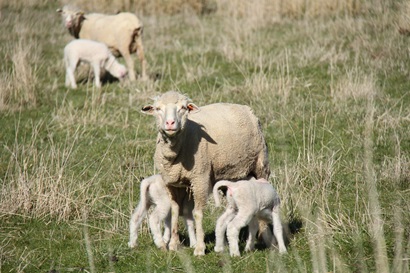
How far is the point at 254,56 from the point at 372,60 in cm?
223

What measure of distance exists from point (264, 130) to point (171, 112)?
4330 mm

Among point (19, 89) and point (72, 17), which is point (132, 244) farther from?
point (72, 17)

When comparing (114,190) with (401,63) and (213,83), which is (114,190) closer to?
(213,83)

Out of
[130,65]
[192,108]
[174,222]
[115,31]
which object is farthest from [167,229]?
[115,31]

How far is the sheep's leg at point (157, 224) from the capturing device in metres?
6.15

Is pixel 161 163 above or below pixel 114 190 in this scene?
above

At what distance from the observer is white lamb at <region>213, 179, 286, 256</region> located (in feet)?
18.6

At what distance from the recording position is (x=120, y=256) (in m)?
6.07

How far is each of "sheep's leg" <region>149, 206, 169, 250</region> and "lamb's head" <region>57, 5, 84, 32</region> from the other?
849cm

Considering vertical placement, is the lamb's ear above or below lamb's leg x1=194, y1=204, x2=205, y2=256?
above

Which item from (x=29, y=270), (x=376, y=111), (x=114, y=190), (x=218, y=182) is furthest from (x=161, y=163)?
(x=376, y=111)

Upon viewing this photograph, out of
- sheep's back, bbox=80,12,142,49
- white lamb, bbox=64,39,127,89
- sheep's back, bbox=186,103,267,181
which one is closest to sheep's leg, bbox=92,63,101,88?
white lamb, bbox=64,39,127,89

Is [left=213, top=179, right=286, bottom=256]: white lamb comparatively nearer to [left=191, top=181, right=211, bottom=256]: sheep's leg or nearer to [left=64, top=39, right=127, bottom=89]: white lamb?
[left=191, top=181, right=211, bottom=256]: sheep's leg

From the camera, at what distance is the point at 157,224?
6215 mm
